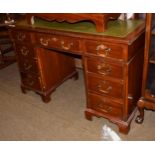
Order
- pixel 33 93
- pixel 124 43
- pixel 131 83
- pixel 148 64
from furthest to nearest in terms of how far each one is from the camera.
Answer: pixel 33 93
pixel 131 83
pixel 148 64
pixel 124 43

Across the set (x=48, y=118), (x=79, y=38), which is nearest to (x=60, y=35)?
(x=79, y=38)

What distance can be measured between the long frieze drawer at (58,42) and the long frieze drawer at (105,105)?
1.44 feet

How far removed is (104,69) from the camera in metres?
1.58

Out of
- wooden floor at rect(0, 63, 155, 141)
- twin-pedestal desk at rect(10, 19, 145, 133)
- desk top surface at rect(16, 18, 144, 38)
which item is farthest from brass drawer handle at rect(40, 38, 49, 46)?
wooden floor at rect(0, 63, 155, 141)

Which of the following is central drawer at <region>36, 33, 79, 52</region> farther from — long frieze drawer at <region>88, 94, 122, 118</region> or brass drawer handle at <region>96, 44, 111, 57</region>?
long frieze drawer at <region>88, 94, 122, 118</region>

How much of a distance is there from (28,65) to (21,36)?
0.31 metres

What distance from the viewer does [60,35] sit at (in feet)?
5.49

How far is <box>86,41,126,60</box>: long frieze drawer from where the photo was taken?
1.43 meters

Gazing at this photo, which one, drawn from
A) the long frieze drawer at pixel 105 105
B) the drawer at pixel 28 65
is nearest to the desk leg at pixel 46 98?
the drawer at pixel 28 65

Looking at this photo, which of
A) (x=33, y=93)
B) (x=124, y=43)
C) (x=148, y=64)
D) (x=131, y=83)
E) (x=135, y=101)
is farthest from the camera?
(x=33, y=93)

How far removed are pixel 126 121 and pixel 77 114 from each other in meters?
0.50

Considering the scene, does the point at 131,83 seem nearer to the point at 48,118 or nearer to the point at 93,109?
the point at 93,109

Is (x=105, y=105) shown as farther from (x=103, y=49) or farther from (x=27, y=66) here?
(x=27, y=66)

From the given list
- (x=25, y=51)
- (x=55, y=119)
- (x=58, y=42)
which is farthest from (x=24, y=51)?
(x=55, y=119)
